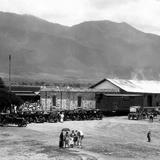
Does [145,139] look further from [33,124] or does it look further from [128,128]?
→ [33,124]

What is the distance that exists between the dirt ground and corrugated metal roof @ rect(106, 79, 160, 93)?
21.0 metres

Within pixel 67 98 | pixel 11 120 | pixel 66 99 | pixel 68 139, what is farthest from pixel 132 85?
pixel 68 139

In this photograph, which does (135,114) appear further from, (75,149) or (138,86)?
(75,149)

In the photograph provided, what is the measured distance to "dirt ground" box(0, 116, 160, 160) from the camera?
24703 millimetres

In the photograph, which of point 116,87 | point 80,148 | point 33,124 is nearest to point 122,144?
point 80,148

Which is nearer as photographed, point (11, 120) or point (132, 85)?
point (11, 120)

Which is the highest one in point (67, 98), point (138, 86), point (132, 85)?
point (132, 85)

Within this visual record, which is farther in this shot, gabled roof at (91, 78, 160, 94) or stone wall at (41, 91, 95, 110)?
gabled roof at (91, 78, 160, 94)

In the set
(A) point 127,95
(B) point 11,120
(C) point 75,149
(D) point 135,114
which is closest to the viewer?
(C) point 75,149

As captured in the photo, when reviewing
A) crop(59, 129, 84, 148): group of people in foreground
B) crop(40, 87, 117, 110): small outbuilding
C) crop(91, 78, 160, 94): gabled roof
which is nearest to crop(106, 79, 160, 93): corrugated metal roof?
crop(91, 78, 160, 94): gabled roof

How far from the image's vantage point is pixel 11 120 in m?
40.6

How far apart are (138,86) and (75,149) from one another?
3942cm

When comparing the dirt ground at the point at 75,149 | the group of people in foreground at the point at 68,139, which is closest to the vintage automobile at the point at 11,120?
the dirt ground at the point at 75,149

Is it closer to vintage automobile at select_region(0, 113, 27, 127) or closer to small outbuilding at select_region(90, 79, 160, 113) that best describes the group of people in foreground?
vintage automobile at select_region(0, 113, 27, 127)
